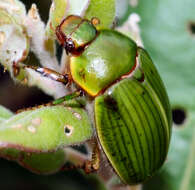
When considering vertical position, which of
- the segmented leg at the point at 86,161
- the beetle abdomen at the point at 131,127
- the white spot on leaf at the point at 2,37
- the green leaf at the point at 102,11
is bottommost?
the segmented leg at the point at 86,161

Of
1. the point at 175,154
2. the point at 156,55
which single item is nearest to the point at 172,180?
the point at 175,154

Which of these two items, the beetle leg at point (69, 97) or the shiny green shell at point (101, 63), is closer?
the beetle leg at point (69, 97)

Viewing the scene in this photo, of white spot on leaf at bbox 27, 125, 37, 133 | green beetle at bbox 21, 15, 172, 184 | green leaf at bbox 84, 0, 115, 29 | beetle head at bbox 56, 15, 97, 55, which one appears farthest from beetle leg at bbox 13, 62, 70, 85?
white spot on leaf at bbox 27, 125, 37, 133

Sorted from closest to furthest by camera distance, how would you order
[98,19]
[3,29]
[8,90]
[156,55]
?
[3,29]
[98,19]
[156,55]
[8,90]

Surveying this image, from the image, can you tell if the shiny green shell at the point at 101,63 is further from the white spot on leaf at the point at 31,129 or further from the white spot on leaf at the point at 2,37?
the white spot on leaf at the point at 31,129

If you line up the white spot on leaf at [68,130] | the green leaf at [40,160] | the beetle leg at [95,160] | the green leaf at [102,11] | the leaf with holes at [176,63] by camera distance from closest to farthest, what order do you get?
the white spot on leaf at [68,130] → the green leaf at [40,160] → the green leaf at [102,11] → the beetle leg at [95,160] → the leaf with holes at [176,63]

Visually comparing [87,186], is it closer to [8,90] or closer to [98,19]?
[8,90]

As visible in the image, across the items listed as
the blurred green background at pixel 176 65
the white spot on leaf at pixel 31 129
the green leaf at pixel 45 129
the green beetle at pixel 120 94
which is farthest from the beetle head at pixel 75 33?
the blurred green background at pixel 176 65

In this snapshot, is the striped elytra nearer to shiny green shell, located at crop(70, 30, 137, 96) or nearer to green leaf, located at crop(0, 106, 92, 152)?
shiny green shell, located at crop(70, 30, 137, 96)
